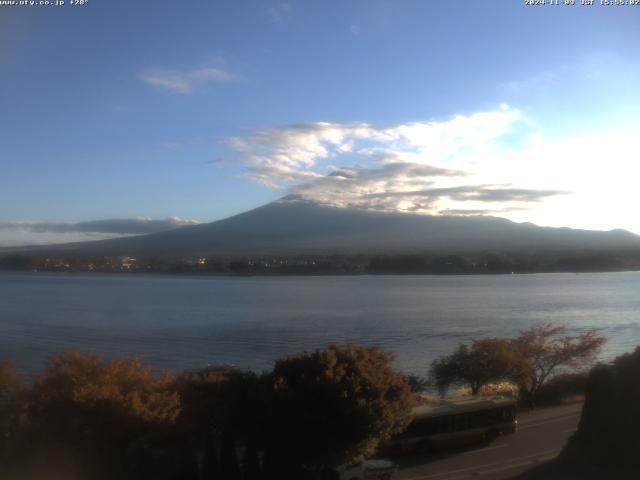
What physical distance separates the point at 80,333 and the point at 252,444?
2244cm

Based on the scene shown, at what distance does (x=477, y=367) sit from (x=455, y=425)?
5440mm

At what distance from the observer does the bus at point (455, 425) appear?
985 cm

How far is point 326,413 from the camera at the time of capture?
7621 mm

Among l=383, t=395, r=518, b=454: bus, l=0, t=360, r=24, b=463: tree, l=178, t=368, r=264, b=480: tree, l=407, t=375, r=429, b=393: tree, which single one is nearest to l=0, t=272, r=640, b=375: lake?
l=407, t=375, r=429, b=393: tree

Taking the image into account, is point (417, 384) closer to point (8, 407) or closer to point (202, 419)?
point (202, 419)

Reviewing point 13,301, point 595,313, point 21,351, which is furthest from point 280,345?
point 13,301

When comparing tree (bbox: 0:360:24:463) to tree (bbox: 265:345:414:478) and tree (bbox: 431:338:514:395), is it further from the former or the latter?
tree (bbox: 431:338:514:395)

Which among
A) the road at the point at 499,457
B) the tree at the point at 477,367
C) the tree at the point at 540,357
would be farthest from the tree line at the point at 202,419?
the tree at the point at 540,357

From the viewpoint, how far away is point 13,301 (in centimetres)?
4769

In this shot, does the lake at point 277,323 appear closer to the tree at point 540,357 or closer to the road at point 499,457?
the tree at point 540,357

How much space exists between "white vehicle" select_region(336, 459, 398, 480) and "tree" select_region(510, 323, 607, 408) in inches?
309

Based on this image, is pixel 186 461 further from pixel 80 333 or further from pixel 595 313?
pixel 595 313

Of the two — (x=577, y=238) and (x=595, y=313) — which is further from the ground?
(x=577, y=238)

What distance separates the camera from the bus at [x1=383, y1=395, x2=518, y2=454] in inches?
388
